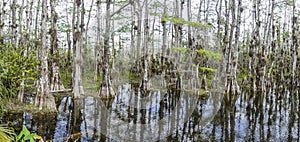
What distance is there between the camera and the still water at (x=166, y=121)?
24.7 ft

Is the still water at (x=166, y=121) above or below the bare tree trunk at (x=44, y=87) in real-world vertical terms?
below

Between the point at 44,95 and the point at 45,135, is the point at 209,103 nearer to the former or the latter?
the point at 44,95

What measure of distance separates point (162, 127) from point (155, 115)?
1.51 m

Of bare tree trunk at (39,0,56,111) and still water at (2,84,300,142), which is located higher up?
bare tree trunk at (39,0,56,111)

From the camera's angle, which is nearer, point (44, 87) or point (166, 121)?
point (166, 121)

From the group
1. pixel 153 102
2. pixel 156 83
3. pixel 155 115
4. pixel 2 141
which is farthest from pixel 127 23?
pixel 2 141

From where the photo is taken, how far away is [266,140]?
7.40 meters

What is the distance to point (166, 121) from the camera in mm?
9469

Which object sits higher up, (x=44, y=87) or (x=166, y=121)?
(x=44, y=87)

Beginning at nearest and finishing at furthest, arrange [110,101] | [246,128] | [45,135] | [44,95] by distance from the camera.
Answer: [45,135] < [246,128] < [44,95] < [110,101]

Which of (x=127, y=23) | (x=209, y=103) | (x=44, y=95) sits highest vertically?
(x=127, y=23)

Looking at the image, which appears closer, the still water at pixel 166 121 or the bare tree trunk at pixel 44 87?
the still water at pixel 166 121

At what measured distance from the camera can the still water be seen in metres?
7.52

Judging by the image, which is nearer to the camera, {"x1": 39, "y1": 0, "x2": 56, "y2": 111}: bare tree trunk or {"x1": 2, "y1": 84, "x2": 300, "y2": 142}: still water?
{"x1": 2, "y1": 84, "x2": 300, "y2": 142}: still water
